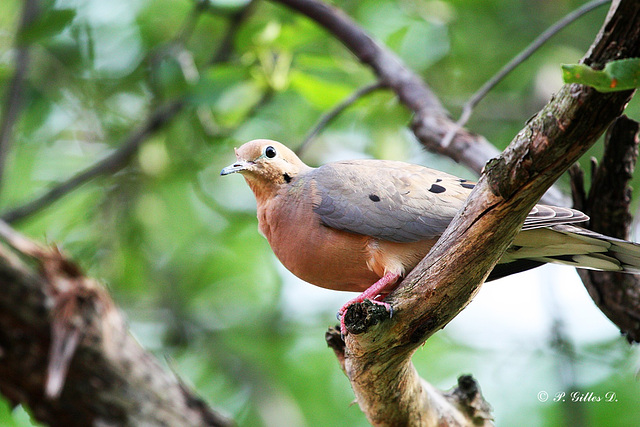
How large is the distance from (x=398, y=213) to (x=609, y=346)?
4467 mm

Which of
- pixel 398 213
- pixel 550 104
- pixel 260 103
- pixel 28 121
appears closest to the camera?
pixel 550 104

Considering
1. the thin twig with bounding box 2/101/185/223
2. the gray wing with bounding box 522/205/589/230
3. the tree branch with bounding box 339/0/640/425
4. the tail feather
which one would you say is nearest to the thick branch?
the thin twig with bounding box 2/101/185/223

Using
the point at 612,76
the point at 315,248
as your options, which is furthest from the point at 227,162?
the point at 612,76

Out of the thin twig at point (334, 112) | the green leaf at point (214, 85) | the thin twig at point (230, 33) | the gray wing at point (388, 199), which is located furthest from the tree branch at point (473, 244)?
the thin twig at point (230, 33)

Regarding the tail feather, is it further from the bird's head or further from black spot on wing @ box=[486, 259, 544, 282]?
the bird's head

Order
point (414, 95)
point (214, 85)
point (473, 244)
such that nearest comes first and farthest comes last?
point (473, 244) → point (414, 95) → point (214, 85)

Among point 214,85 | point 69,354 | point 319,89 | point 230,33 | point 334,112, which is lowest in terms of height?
point 69,354

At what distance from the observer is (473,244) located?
8.49 ft

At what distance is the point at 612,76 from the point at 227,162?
5.09 metres

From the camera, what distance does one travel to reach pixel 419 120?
4.75 meters

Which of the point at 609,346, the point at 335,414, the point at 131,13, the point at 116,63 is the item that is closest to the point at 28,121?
the point at 116,63

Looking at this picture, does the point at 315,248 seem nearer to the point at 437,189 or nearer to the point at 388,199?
the point at 388,199

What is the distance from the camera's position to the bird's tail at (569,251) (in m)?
3.30

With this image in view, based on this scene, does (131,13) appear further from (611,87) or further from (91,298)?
(611,87)
